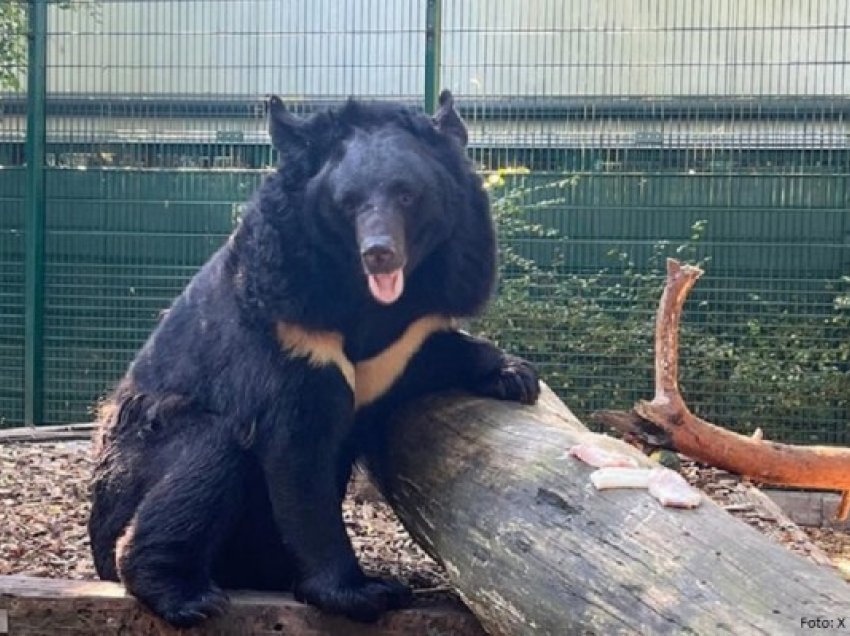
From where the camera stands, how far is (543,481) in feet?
10.4

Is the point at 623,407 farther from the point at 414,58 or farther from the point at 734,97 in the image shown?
the point at 414,58

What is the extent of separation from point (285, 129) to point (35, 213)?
18.6 ft

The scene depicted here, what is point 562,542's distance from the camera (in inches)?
115

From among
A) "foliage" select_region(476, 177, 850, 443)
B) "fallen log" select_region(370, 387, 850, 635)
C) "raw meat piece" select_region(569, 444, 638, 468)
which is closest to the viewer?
"fallen log" select_region(370, 387, 850, 635)

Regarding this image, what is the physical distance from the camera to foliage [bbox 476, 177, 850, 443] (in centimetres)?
825

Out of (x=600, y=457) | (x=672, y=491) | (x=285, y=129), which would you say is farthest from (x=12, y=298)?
(x=672, y=491)

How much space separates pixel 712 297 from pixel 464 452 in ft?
17.1

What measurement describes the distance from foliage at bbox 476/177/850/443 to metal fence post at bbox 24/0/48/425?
10.0ft

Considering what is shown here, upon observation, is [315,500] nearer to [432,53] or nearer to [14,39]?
[432,53]

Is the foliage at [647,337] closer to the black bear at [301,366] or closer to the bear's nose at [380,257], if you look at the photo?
the black bear at [301,366]

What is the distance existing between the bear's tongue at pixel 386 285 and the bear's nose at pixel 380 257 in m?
0.03

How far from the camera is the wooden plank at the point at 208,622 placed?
3557mm

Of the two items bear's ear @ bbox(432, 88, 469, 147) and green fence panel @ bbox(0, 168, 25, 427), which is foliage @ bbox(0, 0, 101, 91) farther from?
bear's ear @ bbox(432, 88, 469, 147)

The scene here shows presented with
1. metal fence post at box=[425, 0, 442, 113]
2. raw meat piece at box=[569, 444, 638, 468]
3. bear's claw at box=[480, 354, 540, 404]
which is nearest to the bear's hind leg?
bear's claw at box=[480, 354, 540, 404]
